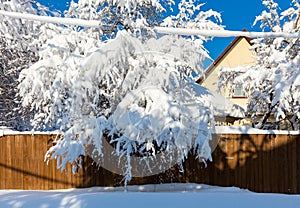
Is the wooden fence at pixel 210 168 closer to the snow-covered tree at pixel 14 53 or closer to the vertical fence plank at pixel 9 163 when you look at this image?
the vertical fence plank at pixel 9 163

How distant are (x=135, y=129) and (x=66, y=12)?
18.2 feet

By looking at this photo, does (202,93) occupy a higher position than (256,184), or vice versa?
(202,93)

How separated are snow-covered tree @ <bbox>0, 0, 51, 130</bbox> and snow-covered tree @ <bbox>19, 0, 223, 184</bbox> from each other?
1.83 m

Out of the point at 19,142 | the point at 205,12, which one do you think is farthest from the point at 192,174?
the point at 205,12

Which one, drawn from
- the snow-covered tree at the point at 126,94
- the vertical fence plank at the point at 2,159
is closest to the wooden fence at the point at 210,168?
the vertical fence plank at the point at 2,159

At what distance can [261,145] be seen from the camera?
19.0 ft

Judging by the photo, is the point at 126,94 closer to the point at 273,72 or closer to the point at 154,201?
the point at 154,201

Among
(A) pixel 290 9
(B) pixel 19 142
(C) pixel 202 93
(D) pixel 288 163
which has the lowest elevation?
(D) pixel 288 163

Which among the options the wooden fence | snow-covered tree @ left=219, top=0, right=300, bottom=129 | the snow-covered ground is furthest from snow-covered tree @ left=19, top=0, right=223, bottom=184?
snow-covered tree @ left=219, top=0, right=300, bottom=129

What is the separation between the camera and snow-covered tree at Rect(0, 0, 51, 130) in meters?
6.78

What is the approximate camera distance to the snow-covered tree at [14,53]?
6781mm

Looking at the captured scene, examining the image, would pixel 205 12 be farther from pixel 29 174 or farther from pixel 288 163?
pixel 29 174

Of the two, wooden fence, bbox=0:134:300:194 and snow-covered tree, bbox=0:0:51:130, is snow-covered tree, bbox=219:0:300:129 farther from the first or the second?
snow-covered tree, bbox=0:0:51:130

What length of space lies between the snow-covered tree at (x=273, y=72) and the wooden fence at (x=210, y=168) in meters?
0.89
